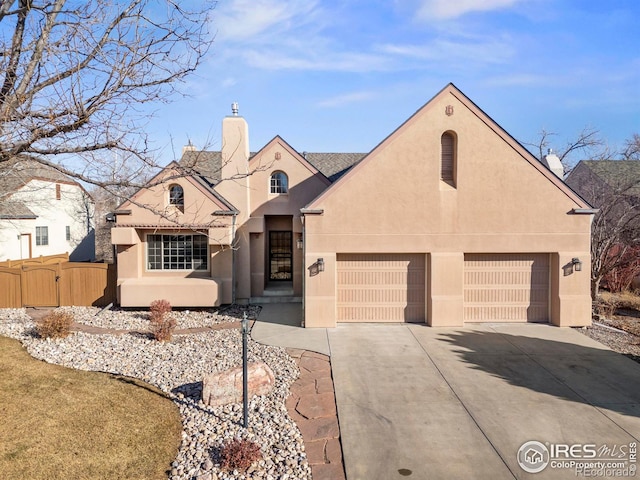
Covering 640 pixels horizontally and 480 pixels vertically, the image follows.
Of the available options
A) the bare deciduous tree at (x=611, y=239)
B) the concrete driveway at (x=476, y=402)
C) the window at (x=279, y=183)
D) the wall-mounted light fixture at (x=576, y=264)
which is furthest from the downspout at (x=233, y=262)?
the bare deciduous tree at (x=611, y=239)

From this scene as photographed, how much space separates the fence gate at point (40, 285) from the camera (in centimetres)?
1488

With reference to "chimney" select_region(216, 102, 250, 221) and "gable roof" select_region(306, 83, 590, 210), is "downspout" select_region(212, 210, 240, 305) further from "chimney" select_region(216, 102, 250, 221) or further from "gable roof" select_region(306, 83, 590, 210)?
"gable roof" select_region(306, 83, 590, 210)

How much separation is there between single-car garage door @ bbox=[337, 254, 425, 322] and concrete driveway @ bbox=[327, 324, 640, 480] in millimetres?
1326

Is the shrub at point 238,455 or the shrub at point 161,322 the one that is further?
the shrub at point 161,322

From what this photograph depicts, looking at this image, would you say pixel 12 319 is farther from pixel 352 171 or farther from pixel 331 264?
pixel 352 171

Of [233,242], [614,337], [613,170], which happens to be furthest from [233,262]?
[613,170]

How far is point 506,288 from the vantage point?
41.6ft

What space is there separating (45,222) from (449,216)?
2803cm

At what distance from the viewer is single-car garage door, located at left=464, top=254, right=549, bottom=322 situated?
1259 centimetres

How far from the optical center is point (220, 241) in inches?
558

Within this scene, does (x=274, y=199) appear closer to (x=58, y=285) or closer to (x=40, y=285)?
(x=58, y=285)

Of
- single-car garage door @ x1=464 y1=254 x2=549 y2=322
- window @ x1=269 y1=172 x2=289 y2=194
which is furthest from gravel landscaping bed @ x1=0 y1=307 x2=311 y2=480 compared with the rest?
single-car garage door @ x1=464 y1=254 x2=549 y2=322

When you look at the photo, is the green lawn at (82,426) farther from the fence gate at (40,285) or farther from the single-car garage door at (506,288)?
the single-car garage door at (506,288)

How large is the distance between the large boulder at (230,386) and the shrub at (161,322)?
4.05 metres
